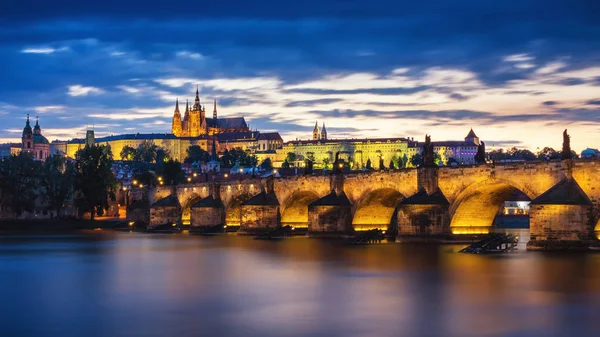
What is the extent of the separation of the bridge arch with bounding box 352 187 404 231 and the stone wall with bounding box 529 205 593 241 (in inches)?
716

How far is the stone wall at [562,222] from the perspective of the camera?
1586 inches

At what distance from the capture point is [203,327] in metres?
22.6

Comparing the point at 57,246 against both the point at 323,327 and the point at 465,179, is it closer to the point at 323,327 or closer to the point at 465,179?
the point at 465,179

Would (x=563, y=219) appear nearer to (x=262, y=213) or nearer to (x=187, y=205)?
(x=262, y=213)

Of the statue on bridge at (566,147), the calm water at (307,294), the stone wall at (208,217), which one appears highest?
the statue on bridge at (566,147)

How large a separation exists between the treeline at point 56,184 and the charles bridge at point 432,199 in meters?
26.8

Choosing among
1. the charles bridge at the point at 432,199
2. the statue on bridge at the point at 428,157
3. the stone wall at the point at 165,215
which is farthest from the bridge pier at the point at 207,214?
the statue on bridge at the point at 428,157

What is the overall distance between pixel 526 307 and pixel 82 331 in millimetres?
12654

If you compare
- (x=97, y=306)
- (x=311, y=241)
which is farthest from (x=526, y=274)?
(x=311, y=241)

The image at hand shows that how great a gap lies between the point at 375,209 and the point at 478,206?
11.7 meters

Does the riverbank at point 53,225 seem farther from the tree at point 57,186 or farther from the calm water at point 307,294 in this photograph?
the calm water at point 307,294

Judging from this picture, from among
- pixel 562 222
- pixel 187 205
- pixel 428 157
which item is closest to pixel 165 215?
pixel 187 205

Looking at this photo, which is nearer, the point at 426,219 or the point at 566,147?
the point at 566,147

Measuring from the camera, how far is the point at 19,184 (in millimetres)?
102250
